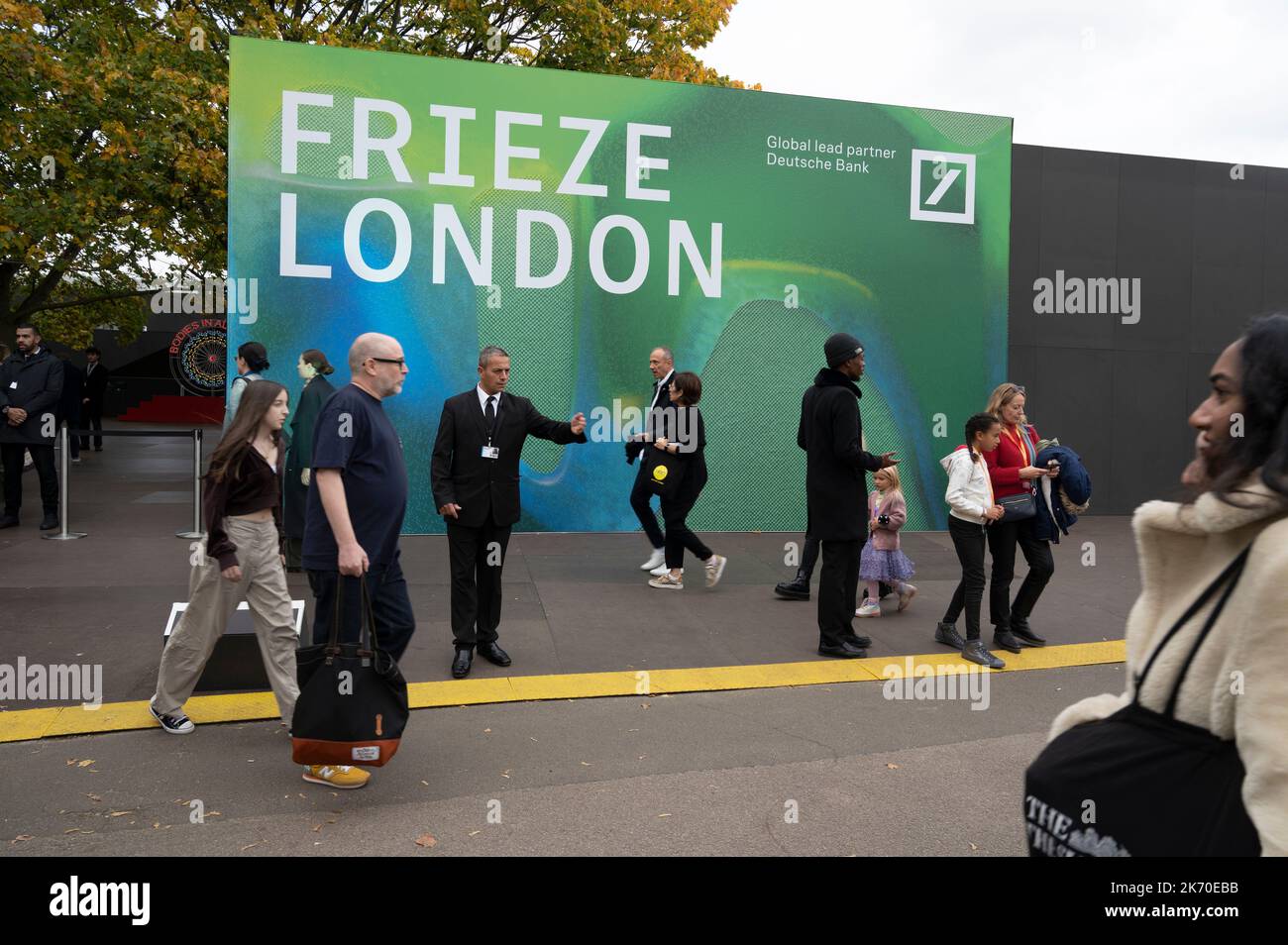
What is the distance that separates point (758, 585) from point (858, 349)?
9.74ft

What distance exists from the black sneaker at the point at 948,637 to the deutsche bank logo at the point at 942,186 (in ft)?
21.4

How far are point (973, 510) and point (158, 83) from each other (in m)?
12.2

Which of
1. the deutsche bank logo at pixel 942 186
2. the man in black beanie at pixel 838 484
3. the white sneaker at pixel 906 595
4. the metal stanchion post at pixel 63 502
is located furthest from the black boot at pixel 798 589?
the metal stanchion post at pixel 63 502

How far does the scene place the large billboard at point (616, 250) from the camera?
10.4 m

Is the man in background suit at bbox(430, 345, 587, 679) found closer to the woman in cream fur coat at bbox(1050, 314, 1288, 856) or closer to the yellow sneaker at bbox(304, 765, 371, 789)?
the yellow sneaker at bbox(304, 765, 371, 789)

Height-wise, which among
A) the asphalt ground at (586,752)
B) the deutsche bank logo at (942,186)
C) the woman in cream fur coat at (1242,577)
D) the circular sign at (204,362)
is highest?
the deutsche bank logo at (942,186)

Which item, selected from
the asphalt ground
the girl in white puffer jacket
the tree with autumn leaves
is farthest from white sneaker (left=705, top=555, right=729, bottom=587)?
the tree with autumn leaves

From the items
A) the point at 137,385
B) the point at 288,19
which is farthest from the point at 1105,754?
the point at 137,385

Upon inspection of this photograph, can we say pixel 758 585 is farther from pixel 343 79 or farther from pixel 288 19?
pixel 288 19

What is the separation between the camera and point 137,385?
3416 cm

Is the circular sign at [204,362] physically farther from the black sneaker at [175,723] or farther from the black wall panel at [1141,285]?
the black sneaker at [175,723]

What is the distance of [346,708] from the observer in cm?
419

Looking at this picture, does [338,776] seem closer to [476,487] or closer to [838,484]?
[476,487]

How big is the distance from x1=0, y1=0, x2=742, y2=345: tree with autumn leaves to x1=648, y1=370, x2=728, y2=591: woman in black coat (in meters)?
7.89
